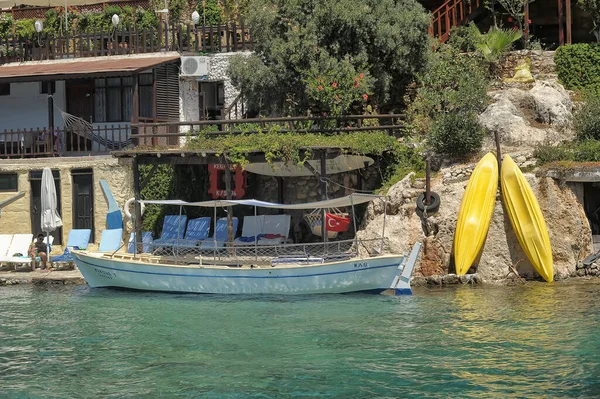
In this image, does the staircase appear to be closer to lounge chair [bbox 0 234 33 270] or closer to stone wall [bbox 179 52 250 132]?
stone wall [bbox 179 52 250 132]

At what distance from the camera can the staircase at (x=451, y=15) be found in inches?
1249

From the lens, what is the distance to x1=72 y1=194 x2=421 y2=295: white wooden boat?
22.7m

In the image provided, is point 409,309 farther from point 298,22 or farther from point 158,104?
point 158,104

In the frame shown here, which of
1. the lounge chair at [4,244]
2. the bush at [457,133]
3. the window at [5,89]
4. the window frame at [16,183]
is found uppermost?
the window at [5,89]

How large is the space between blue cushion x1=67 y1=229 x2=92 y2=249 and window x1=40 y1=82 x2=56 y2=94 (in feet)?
19.9

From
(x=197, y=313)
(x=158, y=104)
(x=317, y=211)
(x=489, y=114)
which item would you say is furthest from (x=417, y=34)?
(x=197, y=313)

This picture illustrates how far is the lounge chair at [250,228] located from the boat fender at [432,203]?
4.89 meters

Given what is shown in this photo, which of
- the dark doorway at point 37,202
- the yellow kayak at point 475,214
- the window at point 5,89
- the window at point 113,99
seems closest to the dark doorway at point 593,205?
the yellow kayak at point 475,214

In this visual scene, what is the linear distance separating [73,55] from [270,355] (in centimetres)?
1814

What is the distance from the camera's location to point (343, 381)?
15.7 m

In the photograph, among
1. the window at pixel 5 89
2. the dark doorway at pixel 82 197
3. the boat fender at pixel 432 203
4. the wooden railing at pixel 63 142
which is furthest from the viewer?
the window at pixel 5 89

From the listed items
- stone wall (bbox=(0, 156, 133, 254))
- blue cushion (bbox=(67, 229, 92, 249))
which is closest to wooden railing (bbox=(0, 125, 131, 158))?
stone wall (bbox=(0, 156, 133, 254))

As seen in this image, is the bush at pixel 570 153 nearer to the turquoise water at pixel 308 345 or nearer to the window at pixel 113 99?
the turquoise water at pixel 308 345

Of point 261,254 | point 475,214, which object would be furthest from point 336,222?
point 475,214
